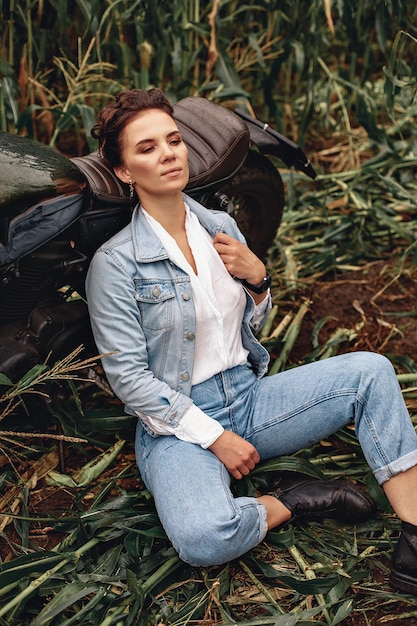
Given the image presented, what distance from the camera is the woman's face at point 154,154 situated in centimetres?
224

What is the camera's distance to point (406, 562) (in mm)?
2211

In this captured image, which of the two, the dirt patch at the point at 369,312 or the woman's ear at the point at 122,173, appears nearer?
the woman's ear at the point at 122,173

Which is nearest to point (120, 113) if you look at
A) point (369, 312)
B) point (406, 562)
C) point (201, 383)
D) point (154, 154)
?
point (154, 154)

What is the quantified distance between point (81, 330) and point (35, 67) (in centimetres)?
204

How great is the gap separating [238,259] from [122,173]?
0.40m

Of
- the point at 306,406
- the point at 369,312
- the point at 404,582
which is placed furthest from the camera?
the point at 369,312

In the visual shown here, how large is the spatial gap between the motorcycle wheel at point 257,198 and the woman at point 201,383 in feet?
1.92

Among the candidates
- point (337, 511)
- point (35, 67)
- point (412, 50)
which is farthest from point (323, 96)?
point (337, 511)

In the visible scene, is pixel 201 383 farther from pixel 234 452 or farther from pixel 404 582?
pixel 404 582

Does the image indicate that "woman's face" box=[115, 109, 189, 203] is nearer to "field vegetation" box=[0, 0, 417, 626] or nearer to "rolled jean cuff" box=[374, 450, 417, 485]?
"field vegetation" box=[0, 0, 417, 626]

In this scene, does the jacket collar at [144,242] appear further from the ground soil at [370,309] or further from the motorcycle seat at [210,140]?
the ground soil at [370,309]

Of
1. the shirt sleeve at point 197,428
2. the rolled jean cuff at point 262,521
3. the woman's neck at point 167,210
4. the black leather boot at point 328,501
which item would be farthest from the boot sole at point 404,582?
the woman's neck at point 167,210

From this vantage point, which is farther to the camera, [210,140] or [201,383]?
[210,140]

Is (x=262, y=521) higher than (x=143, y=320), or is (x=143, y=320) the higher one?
(x=143, y=320)
